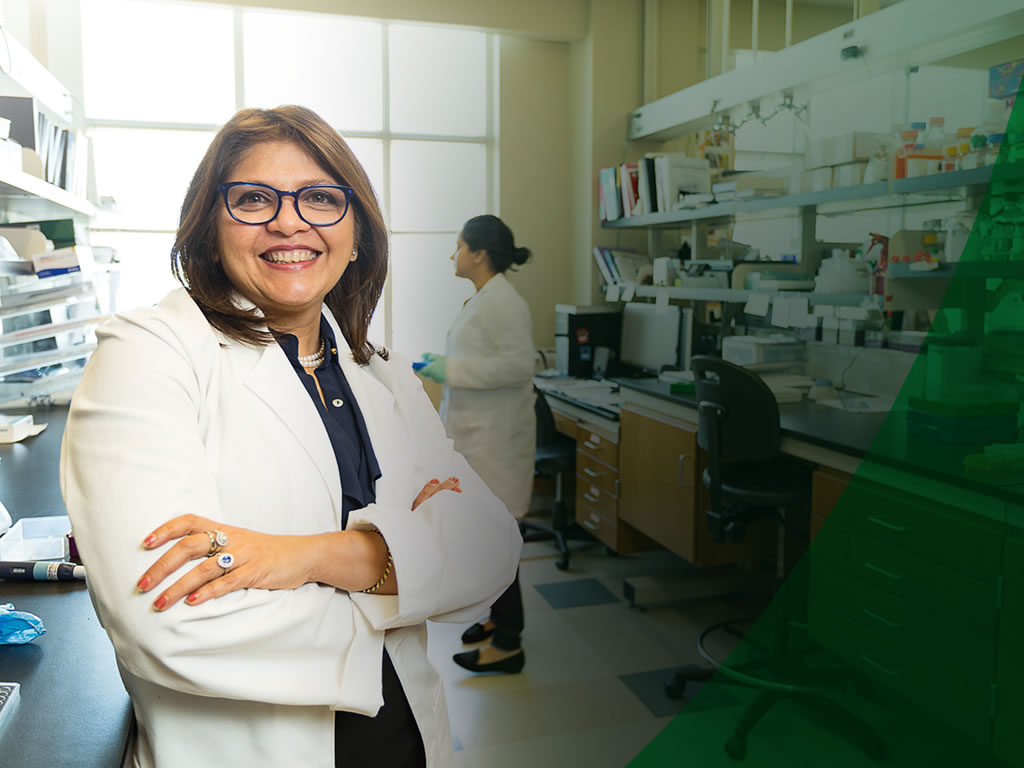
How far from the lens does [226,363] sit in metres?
0.99

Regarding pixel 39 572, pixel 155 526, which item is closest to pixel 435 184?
pixel 39 572

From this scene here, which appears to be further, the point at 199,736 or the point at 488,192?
the point at 488,192

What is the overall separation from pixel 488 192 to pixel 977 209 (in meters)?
3.15

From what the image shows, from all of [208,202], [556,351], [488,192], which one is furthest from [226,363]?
[488,192]

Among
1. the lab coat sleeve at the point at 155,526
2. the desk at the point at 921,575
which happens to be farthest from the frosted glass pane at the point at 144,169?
the lab coat sleeve at the point at 155,526

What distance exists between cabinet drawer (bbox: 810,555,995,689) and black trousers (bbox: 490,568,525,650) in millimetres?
1032

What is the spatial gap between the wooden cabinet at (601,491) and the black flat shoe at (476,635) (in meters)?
0.86

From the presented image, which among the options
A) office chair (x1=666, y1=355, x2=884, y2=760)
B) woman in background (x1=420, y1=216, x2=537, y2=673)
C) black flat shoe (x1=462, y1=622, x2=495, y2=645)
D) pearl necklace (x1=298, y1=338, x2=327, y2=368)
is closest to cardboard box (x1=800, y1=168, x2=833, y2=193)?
office chair (x1=666, y1=355, x2=884, y2=760)

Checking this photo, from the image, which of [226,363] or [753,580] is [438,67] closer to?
[753,580]

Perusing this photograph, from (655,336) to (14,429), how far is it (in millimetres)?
2976

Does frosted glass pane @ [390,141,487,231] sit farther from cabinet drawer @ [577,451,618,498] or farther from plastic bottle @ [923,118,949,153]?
plastic bottle @ [923,118,949,153]

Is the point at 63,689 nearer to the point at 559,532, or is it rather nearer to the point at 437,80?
the point at 559,532

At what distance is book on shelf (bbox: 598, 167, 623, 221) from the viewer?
15.0 ft
